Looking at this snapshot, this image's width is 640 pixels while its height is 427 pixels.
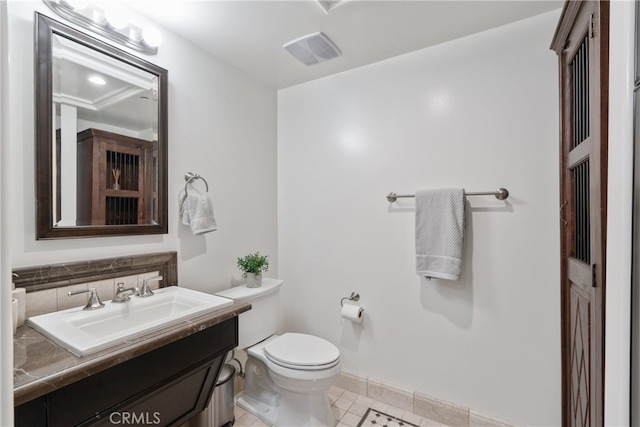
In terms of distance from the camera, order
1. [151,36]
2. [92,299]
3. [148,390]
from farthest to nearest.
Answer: [151,36]
[92,299]
[148,390]

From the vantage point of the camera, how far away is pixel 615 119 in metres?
0.62

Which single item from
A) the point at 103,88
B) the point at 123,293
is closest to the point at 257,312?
the point at 123,293

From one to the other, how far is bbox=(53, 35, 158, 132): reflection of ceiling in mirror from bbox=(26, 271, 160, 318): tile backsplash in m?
0.75

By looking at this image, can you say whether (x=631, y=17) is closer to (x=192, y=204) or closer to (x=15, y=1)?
(x=192, y=204)

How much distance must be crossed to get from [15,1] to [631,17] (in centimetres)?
191

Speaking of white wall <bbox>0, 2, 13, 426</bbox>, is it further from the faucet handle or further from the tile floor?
the tile floor

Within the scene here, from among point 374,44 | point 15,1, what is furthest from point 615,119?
point 15,1

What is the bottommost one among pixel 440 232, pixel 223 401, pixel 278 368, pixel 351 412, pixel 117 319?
pixel 351 412

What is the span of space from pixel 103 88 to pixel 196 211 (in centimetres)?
72

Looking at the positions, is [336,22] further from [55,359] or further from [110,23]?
[55,359]

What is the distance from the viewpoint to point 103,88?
56.3 inches

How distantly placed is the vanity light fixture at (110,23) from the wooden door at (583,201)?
1812 millimetres

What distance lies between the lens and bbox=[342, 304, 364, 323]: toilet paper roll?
2.04 meters

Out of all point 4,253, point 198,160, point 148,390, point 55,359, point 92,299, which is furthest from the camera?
point 198,160
